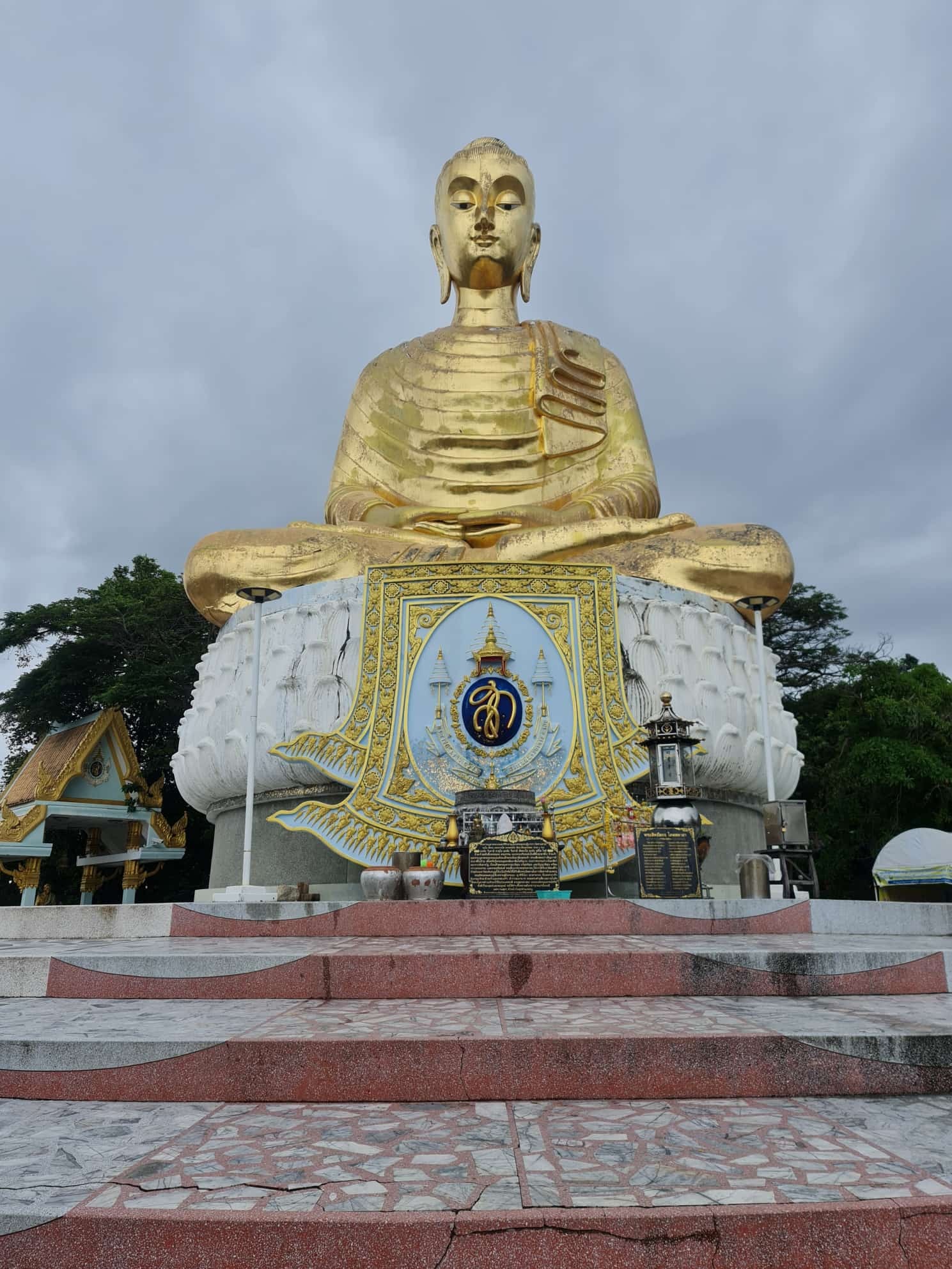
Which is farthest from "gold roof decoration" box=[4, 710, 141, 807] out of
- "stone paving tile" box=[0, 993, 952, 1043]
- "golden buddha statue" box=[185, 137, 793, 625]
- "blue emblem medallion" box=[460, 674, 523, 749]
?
"stone paving tile" box=[0, 993, 952, 1043]

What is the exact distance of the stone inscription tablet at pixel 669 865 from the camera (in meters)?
5.78

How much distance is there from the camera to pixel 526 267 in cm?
1196

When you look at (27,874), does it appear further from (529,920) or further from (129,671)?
(529,920)

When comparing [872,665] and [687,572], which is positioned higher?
[872,665]

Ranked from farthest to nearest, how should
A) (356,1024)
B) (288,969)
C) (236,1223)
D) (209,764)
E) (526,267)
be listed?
(526,267)
(209,764)
(288,969)
(356,1024)
(236,1223)

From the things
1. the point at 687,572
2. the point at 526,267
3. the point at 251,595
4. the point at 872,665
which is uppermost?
the point at 526,267

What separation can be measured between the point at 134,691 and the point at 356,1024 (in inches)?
517

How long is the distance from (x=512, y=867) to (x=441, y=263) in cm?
864

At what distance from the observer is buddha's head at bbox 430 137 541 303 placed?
11383 millimetres

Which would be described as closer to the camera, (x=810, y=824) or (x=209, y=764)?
(x=209, y=764)

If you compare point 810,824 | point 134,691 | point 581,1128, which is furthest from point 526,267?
point 581,1128

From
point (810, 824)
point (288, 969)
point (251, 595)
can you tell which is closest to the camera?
point (288, 969)

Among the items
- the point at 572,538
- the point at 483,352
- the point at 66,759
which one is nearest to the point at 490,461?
the point at 483,352

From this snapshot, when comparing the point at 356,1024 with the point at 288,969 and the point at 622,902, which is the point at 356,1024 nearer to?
the point at 288,969
